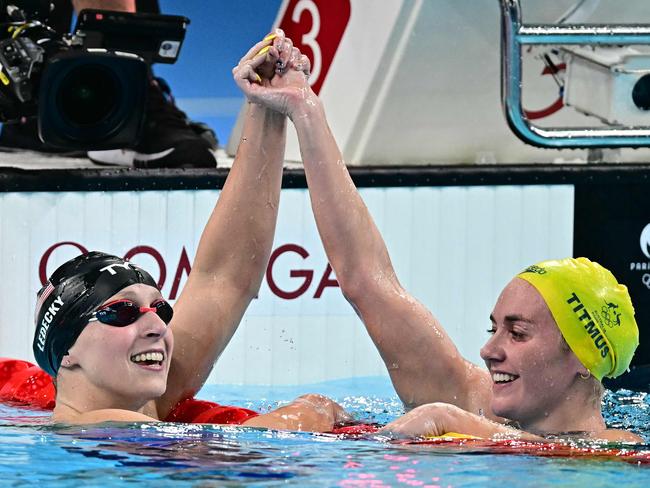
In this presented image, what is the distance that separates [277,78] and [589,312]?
40.1 inches

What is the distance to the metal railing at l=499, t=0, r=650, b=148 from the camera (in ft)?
14.5

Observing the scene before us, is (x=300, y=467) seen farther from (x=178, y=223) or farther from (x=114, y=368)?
(x=178, y=223)

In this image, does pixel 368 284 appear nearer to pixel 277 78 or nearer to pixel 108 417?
pixel 277 78

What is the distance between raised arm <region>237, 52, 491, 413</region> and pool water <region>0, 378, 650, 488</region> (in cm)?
40

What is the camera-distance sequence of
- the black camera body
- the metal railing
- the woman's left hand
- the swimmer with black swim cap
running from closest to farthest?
the woman's left hand < the swimmer with black swim cap < the metal railing < the black camera body

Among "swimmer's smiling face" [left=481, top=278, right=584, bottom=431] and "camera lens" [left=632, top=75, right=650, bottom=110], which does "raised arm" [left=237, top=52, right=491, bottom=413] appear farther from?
"camera lens" [left=632, top=75, right=650, bottom=110]

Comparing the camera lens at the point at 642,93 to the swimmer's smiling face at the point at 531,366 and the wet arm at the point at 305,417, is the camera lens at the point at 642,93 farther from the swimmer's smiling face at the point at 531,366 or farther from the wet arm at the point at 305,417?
the wet arm at the point at 305,417

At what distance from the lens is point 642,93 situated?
4848 millimetres

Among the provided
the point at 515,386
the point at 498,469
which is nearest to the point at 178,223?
the point at 515,386

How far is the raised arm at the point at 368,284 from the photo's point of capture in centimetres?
325

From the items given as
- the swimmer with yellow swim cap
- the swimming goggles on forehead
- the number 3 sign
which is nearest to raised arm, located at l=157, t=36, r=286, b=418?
the swimmer with yellow swim cap

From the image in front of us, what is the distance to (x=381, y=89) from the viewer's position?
5.03 metres

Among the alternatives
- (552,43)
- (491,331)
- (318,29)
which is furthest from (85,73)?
(491,331)

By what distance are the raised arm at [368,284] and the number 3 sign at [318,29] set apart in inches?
72.3
